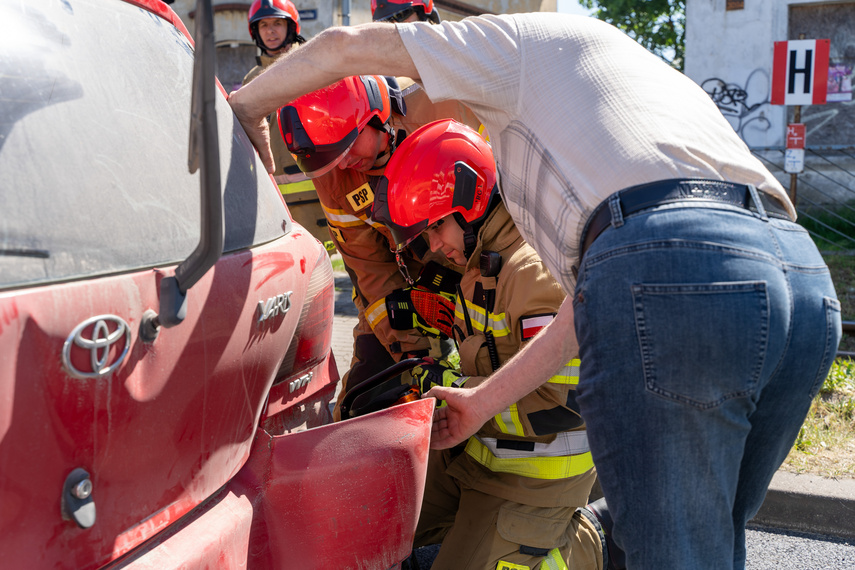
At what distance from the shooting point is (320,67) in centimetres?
187

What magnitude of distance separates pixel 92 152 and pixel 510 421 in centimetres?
158

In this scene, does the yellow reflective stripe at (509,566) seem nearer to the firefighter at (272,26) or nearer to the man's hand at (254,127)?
the man's hand at (254,127)

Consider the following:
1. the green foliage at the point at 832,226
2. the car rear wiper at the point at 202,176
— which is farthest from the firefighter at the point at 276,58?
the green foliage at the point at 832,226

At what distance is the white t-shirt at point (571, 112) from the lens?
1.58 m

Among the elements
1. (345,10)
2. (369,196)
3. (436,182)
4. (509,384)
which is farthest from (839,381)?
(345,10)

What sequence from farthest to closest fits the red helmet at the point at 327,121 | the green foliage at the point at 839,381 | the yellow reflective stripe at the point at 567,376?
1. the green foliage at the point at 839,381
2. the red helmet at the point at 327,121
3. the yellow reflective stripe at the point at 567,376

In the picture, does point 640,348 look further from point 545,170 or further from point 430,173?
point 430,173

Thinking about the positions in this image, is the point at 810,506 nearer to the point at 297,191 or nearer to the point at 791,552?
the point at 791,552

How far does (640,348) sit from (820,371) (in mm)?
413

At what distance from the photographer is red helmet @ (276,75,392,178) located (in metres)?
3.16

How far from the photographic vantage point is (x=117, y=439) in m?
1.24

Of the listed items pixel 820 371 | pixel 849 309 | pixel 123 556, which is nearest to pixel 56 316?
pixel 123 556

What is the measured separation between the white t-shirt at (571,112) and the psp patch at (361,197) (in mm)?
1829

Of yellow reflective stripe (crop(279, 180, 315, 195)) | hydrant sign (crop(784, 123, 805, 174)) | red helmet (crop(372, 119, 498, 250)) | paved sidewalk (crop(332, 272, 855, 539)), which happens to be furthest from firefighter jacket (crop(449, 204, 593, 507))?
hydrant sign (crop(784, 123, 805, 174))
